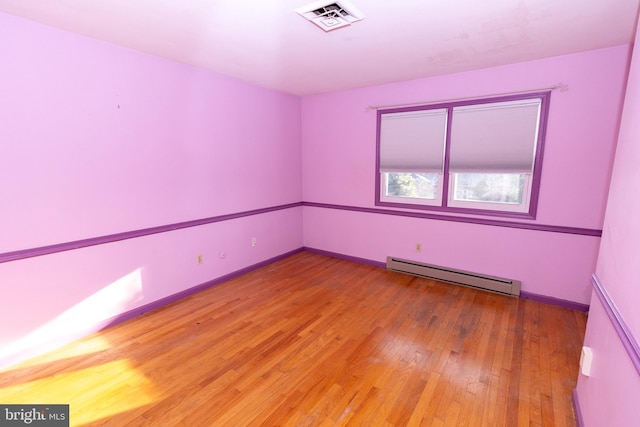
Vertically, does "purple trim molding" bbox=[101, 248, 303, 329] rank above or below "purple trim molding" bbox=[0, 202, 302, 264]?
below

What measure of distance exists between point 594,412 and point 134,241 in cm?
370

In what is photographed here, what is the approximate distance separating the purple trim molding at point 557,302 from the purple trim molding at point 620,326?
1.82m

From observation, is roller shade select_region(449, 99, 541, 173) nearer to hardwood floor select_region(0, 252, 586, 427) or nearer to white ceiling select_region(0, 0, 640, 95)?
white ceiling select_region(0, 0, 640, 95)

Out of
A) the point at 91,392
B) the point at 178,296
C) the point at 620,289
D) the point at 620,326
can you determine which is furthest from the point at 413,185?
the point at 91,392

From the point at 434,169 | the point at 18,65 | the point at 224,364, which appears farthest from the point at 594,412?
the point at 18,65

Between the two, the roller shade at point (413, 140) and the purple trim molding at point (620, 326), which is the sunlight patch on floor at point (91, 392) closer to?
the purple trim molding at point (620, 326)

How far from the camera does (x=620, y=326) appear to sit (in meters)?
1.41

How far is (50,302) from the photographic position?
2.56 meters

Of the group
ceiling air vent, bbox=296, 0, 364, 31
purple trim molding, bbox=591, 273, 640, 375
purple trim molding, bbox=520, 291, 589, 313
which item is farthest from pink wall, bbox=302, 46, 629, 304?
ceiling air vent, bbox=296, 0, 364, 31

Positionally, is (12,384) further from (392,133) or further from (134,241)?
(392,133)

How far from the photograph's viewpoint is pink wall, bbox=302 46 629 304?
9.81 ft

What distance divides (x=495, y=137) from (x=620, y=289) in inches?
95.1

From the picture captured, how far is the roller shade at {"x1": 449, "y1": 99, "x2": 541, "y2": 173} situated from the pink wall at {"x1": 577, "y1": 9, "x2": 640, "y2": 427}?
162cm

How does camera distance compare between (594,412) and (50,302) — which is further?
(50,302)
